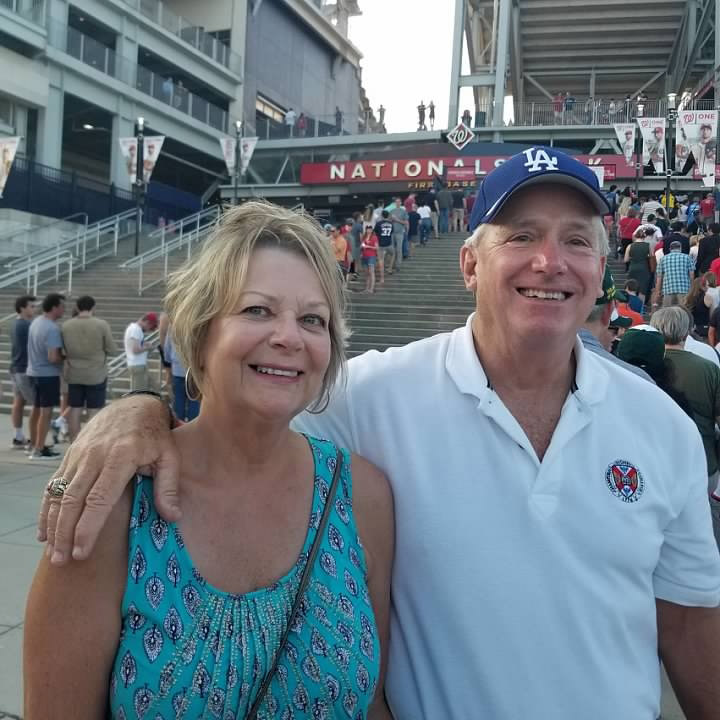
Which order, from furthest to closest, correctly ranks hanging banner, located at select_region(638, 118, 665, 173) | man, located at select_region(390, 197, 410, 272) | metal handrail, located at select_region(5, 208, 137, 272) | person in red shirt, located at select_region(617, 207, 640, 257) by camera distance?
metal handrail, located at select_region(5, 208, 137, 272) < hanging banner, located at select_region(638, 118, 665, 173) < man, located at select_region(390, 197, 410, 272) < person in red shirt, located at select_region(617, 207, 640, 257)

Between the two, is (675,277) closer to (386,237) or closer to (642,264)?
(642,264)

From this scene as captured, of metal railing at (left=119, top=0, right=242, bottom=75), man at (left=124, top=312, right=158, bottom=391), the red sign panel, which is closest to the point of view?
man at (left=124, top=312, right=158, bottom=391)

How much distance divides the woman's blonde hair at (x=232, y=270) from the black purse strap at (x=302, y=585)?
304 mm

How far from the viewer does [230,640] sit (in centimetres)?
147

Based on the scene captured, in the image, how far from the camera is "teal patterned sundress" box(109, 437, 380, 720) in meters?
1.42

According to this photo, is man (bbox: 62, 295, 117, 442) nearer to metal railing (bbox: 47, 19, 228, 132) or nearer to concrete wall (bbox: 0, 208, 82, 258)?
concrete wall (bbox: 0, 208, 82, 258)

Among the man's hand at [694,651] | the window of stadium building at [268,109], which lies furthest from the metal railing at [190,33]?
the man's hand at [694,651]

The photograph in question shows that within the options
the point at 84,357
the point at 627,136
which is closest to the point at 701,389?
the point at 84,357

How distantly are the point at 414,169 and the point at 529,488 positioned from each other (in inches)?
1156

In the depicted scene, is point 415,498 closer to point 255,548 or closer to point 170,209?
point 255,548

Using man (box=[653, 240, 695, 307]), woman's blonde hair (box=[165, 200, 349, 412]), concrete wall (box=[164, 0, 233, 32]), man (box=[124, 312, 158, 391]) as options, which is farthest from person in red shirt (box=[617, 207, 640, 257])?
concrete wall (box=[164, 0, 233, 32])

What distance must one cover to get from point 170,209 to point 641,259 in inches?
1007

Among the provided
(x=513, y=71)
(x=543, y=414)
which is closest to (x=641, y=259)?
(x=543, y=414)

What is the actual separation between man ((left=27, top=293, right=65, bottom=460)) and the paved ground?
1.18 feet
